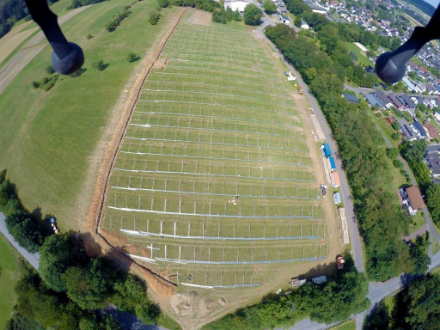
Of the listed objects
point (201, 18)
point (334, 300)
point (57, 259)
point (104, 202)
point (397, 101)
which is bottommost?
point (397, 101)

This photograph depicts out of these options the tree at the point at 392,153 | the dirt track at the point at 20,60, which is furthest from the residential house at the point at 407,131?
the dirt track at the point at 20,60

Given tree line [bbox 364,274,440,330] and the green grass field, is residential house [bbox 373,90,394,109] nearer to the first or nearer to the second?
tree line [bbox 364,274,440,330]

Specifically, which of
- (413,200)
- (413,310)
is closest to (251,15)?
(413,200)

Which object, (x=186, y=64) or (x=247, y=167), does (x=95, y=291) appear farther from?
(x=186, y=64)

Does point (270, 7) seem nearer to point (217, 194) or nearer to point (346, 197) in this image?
point (346, 197)

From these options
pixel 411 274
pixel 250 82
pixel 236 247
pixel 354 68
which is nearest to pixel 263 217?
pixel 236 247

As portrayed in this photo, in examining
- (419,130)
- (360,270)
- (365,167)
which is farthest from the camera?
(419,130)

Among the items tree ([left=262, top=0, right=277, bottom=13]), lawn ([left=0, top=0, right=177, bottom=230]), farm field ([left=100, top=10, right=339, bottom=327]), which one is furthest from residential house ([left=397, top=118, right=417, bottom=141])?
lawn ([left=0, top=0, right=177, bottom=230])
